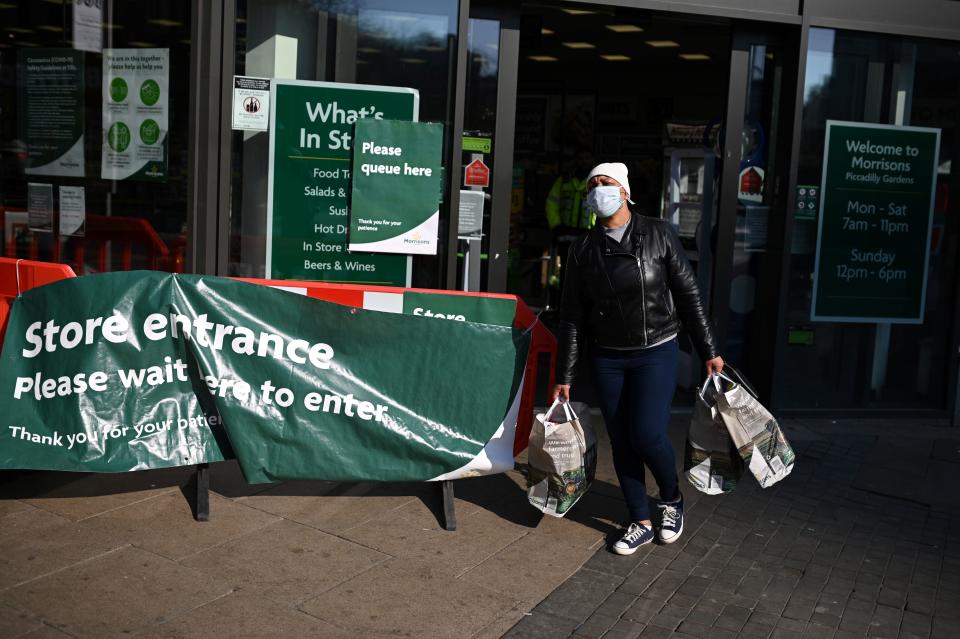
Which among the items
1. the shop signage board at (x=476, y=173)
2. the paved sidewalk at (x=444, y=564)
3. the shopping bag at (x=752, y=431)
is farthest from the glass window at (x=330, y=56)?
the shopping bag at (x=752, y=431)

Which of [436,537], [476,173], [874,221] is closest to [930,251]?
[874,221]

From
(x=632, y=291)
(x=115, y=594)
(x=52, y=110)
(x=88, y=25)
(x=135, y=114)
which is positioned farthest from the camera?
(x=52, y=110)

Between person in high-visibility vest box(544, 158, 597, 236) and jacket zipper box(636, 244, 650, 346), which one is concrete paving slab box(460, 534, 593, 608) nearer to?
jacket zipper box(636, 244, 650, 346)

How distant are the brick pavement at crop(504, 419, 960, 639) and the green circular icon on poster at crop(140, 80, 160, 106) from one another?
13.6ft

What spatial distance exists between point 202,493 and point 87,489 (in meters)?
0.76

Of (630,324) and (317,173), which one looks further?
(317,173)

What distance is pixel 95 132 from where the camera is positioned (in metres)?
7.24

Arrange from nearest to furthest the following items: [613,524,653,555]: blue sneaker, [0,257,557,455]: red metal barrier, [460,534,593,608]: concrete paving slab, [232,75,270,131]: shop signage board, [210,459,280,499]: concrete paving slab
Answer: [460,534,593,608]: concrete paving slab → [613,524,653,555]: blue sneaker → [0,257,557,455]: red metal barrier → [210,459,280,499]: concrete paving slab → [232,75,270,131]: shop signage board

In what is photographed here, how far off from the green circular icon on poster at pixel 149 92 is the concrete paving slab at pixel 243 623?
388 centimetres

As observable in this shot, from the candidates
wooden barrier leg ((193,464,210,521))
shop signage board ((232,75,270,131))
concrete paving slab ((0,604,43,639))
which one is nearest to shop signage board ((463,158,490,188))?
shop signage board ((232,75,270,131))

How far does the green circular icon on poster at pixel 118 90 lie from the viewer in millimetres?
7145

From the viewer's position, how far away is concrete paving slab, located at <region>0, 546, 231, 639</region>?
13.3 ft

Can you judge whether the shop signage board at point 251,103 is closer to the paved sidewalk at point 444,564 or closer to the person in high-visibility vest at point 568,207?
the paved sidewalk at point 444,564

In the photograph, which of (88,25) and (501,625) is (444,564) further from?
(88,25)
